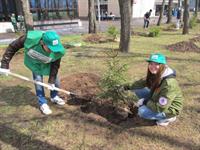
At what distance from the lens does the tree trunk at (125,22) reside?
7.71 meters

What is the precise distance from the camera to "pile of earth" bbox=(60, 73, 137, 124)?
384cm

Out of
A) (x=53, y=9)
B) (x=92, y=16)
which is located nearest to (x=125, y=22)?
(x=92, y=16)

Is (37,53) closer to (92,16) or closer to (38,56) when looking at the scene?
(38,56)

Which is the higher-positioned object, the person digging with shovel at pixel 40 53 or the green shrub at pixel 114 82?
the person digging with shovel at pixel 40 53

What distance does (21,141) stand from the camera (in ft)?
10.8

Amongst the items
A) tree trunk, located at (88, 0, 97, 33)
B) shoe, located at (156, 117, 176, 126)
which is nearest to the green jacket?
shoe, located at (156, 117, 176, 126)

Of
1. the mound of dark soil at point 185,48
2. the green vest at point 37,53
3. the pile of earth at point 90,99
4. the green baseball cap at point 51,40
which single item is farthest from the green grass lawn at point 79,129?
the mound of dark soil at point 185,48

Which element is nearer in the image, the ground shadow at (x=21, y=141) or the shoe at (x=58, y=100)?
the ground shadow at (x=21, y=141)

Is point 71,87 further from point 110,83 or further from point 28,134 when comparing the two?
point 28,134

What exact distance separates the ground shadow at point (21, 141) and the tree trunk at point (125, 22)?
5.21m

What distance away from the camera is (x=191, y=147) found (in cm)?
312

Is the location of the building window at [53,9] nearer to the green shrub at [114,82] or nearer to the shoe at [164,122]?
the green shrub at [114,82]

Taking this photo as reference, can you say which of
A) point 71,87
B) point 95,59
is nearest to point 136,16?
point 95,59

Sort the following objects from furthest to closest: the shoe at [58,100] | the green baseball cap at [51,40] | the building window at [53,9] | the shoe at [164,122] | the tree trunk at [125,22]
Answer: the building window at [53,9], the tree trunk at [125,22], the shoe at [58,100], the shoe at [164,122], the green baseball cap at [51,40]
